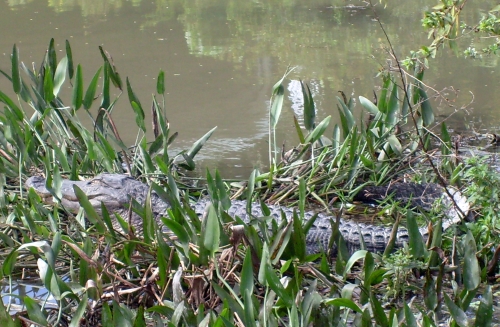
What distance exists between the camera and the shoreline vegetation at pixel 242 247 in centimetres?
196

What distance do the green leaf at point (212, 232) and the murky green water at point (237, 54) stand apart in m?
1.76

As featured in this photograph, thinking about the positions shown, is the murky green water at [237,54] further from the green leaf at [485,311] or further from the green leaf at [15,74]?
the green leaf at [485,311]

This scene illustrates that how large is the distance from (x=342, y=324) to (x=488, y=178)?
938 mm

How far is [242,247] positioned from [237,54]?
410cm

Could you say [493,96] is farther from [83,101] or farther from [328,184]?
[83,101]

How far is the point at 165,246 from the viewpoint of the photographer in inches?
→ 87.3

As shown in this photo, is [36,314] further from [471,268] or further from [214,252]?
[471,268]

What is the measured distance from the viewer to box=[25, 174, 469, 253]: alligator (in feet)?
9.46

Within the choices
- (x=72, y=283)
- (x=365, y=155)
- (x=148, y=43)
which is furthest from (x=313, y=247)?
(x=148, y=43)

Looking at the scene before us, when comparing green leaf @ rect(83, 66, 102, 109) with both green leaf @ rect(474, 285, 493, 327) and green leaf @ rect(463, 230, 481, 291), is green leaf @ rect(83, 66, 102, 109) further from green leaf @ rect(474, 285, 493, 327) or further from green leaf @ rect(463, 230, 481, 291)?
green leaf @ rect(474, 285, 493, 327)

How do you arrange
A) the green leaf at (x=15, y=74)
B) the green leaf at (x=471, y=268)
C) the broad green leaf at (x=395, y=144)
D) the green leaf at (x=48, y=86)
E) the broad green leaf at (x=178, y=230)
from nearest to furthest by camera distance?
the green leaf at (x=471, y=268)
the broad green leaf at (x=178, y=230)
the green leaf at (x=48, y=86)
the green leaf at (x=15, y=74)
the broad green leaf at (x=395, y=144)

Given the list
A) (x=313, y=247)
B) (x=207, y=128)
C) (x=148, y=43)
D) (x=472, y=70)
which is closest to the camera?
(x=313, y=247)

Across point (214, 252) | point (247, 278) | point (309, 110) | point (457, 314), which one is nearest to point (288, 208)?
point (309, 110)

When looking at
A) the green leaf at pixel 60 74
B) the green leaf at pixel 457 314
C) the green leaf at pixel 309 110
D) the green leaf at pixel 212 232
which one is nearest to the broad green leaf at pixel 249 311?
the green leaf at pixel 212 232
